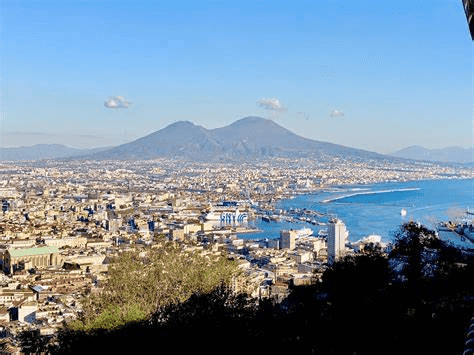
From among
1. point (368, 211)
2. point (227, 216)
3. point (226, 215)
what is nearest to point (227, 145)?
point (226, 215)

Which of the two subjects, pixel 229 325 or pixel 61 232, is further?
pixel 61 232

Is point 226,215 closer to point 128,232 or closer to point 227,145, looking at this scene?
point 128,232

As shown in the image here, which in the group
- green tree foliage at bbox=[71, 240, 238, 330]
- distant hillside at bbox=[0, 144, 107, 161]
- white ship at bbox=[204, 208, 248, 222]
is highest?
distant hillside at bbox=[0, 144, 107, 161]

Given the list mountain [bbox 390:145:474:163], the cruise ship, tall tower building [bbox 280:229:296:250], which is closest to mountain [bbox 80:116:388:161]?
mountain [bbox 390:145:474:163]

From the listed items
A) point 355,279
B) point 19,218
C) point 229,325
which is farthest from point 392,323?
point 19,218

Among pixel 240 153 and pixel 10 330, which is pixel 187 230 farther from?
pixel 240 153

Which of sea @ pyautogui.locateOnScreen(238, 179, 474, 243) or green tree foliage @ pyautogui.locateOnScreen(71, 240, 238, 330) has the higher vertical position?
green tree foliage @ pyautogui.locateOnScreen(71, 240, 238, 330)

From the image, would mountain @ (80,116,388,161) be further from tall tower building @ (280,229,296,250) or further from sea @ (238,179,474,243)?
tall tower building @ (280,229,296,250)
